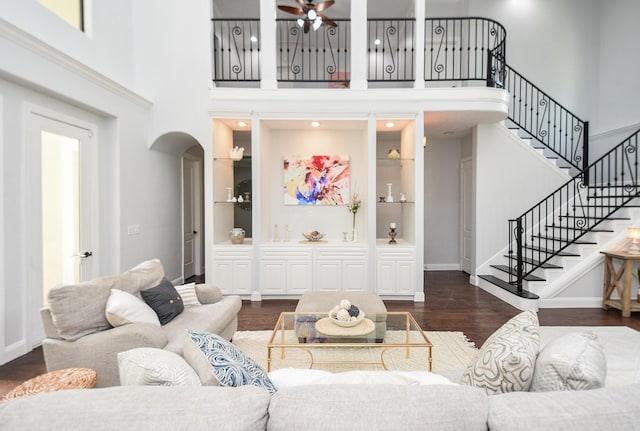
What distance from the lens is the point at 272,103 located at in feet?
15.9

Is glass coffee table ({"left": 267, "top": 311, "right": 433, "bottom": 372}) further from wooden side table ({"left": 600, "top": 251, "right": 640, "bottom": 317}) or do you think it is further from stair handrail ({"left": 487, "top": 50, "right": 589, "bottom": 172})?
stair handrail ({"left": 487, "top": 50, "right": 589, "bottom": 172})

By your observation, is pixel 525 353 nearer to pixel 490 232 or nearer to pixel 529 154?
pixel 490 232

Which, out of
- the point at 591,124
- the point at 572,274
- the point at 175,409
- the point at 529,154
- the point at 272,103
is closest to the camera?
the point at 175,409

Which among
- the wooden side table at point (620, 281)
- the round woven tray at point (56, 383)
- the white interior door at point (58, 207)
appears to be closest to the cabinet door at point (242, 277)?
the white interior door at point (58, 207)

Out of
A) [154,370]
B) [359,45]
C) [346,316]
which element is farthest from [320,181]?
[154,370]

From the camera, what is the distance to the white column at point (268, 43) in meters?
4.78

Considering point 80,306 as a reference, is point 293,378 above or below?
below

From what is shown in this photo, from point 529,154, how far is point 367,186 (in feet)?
10.8

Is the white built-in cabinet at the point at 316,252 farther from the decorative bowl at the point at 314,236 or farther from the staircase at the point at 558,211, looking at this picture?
the staircase at the point at 558,211

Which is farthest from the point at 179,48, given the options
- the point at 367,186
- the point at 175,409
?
the point at 175,409

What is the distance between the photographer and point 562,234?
539 centimetres

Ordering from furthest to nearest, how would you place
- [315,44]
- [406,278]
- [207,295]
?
1. [315,44]
2. [406,278]
3. [207,295]

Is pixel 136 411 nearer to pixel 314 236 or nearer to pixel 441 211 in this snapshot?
pixel 314 236

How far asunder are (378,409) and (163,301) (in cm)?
228
